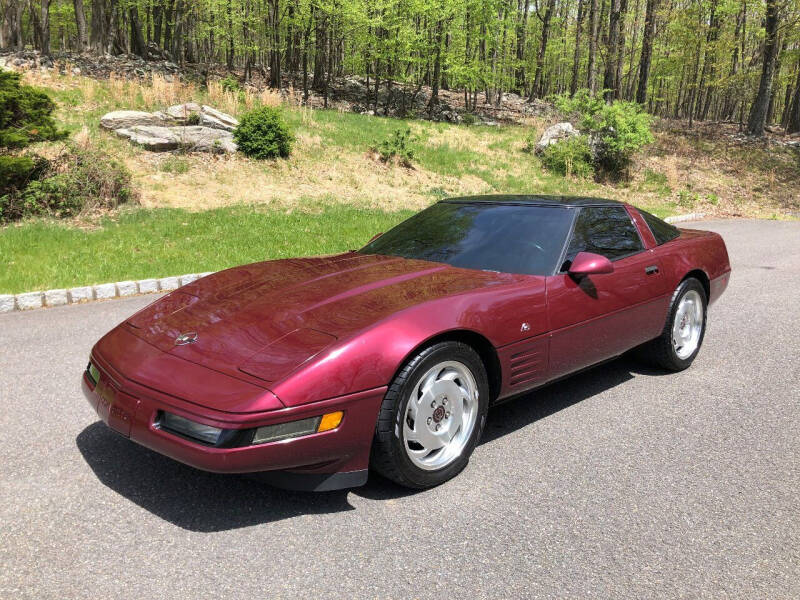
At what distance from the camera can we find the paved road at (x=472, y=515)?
231 centimetres

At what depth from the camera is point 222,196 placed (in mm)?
12422

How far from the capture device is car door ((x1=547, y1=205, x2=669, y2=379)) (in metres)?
3.58

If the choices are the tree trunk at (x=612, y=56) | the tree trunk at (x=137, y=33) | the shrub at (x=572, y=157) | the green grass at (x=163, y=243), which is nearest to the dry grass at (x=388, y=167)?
the shrub at (x=572, y=157)

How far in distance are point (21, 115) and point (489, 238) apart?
928cm

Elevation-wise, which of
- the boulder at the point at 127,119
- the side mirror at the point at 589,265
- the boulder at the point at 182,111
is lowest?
the side mirror at the point at 589,265

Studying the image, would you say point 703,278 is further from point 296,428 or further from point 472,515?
point 296,428

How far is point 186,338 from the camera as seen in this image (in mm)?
2936

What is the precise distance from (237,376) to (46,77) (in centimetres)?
1722

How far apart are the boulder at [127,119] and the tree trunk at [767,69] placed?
22039 millimetres

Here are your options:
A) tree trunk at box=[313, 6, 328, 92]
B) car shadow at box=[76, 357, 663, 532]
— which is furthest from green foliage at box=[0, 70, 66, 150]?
tree trunk at box=[313, 6, 328, 92]

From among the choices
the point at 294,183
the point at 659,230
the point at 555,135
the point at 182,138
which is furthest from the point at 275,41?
the point at 659,230

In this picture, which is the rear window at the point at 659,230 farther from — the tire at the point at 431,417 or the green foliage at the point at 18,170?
the green foliage at the point at 18,170

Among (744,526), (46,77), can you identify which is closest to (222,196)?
(46,77)

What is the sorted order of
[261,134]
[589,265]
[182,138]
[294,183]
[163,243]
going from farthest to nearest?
[261,134] < [294,183] < [182,138] < [163,243] < [589,265]
